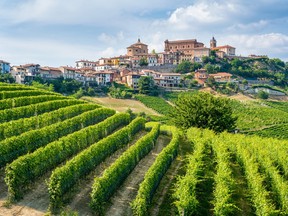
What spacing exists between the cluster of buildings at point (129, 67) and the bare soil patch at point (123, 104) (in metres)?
15.7

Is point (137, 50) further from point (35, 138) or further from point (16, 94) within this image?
point (35, 138)

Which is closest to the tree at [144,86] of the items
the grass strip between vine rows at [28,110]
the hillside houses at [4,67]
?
the hillside houses at [4,67]

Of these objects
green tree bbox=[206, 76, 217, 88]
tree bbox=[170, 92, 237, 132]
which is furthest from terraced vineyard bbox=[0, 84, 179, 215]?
green tree bbox=[206, 76, 217, 88]

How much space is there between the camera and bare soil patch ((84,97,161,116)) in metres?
77.2

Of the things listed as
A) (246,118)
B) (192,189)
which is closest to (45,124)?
(192,189)

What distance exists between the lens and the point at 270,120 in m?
74.2

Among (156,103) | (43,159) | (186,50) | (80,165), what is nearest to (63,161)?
(43,159)

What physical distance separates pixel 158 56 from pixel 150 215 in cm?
11892

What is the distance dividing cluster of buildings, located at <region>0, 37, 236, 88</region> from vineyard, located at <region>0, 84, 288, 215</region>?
65.5m

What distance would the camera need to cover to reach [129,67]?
125625mm

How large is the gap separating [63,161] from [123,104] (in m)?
58.1

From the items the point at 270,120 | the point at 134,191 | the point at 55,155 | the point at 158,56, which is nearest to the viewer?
the point at 134,191

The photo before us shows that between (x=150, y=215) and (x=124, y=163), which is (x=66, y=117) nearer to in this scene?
(x=124, y=163)

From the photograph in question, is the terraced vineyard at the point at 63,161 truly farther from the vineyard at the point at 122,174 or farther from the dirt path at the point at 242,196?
the dirt path at the point at 242,196
